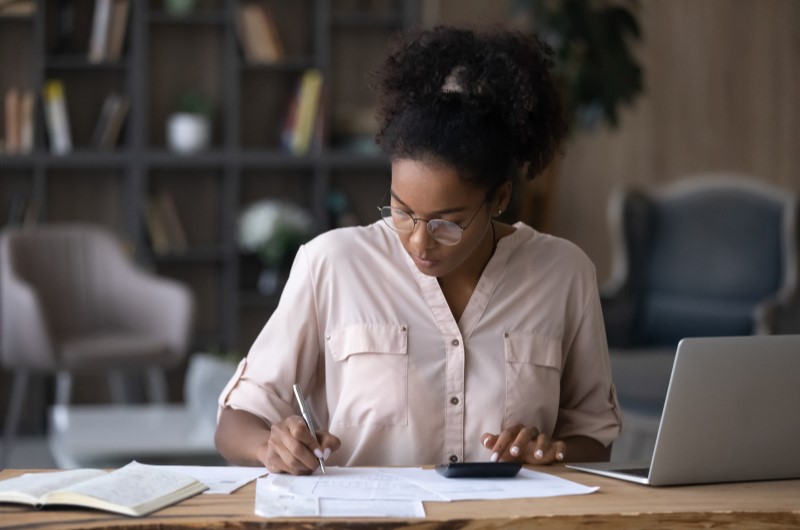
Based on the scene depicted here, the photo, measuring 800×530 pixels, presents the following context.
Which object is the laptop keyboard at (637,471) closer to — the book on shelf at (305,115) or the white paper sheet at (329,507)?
the white paper sheet at (329,507)

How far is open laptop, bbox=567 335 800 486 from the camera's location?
1.40 metres

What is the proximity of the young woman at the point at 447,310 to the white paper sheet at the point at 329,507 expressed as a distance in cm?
26

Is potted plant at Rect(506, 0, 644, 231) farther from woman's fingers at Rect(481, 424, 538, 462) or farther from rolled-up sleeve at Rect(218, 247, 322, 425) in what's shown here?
woman's fingers at Rect(481, 424, 538, 462)

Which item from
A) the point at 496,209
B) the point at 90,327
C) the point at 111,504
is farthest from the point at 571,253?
the point at 90,327

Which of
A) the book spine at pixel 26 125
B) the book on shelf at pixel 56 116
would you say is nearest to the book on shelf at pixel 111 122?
the book on shelf at pixel 56 116

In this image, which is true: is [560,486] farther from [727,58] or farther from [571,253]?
[727,58]

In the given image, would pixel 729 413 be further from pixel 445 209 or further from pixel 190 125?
pixel 190 125

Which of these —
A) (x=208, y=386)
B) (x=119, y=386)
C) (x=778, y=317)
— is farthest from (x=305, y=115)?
(x=778, y=317)

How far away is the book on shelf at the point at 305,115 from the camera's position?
5.69 metres

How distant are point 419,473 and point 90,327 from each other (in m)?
4.05

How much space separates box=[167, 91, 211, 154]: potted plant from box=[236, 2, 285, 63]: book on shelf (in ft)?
1.10

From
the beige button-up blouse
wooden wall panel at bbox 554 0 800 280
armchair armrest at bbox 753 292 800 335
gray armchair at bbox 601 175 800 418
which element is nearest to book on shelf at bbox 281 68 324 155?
wooden wall panel at bbox 554 0 800 280

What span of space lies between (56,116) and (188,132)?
0.61 metres

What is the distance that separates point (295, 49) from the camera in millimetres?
5945
